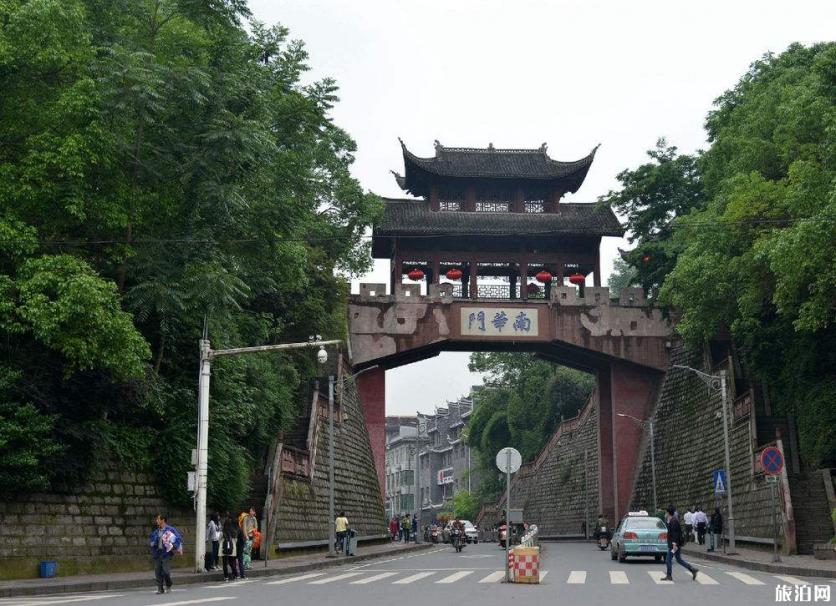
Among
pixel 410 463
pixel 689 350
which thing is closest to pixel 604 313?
pixel 689 350

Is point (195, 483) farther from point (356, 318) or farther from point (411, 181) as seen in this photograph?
point (411, 181)

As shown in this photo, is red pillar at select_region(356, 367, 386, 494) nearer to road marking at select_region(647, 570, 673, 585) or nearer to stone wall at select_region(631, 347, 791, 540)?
stone wall at select_region(631, 347, 791, 540)

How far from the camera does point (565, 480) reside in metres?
62.8

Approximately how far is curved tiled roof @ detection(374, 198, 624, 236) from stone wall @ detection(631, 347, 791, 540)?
8.28 meters

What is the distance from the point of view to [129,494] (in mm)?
26000

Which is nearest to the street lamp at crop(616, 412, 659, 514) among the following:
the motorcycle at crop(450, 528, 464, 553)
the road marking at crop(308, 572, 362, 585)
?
the motorcycle at crop(450, 528, 464, 553)

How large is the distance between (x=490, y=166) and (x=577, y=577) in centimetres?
3805

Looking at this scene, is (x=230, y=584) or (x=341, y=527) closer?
(x=230, y=584)

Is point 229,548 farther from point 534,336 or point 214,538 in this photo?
point 534,336

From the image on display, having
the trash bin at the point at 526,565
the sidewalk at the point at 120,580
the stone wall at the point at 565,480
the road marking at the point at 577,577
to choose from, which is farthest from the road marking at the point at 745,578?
the stone wall at the point at 565,480

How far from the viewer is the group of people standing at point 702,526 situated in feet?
107

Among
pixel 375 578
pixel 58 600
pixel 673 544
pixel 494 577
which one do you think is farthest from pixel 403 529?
pixel 58 600

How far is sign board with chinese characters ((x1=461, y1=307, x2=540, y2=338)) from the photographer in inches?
1912

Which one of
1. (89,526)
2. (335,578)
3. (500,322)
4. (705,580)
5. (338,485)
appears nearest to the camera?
(705,580)
